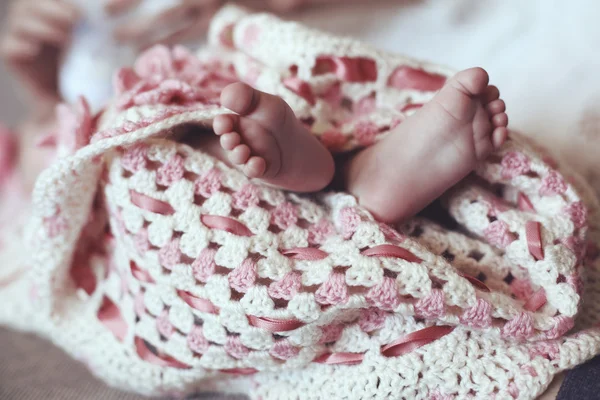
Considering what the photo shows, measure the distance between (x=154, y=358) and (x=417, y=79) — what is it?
1.46 ft

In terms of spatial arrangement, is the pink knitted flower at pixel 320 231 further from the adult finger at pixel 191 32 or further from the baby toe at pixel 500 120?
the adult finger at pixel 191 32

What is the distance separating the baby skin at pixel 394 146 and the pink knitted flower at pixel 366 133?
31 mm

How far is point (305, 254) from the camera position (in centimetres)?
50

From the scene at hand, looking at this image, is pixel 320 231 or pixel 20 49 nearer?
pixel 320 231

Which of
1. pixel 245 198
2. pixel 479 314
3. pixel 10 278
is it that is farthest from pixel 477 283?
pixel 10 278

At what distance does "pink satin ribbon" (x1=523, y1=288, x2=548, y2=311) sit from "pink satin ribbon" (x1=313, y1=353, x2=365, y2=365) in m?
0.17

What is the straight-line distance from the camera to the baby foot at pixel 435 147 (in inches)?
19.7

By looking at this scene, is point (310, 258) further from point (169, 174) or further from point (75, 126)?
point (75, 126)

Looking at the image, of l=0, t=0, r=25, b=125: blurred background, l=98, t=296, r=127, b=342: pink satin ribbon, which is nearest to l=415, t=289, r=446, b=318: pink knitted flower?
l=98, t=296, r=127, b=342: pink satin ribbon

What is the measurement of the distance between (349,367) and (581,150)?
447mm

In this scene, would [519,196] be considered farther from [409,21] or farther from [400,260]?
[409,21]

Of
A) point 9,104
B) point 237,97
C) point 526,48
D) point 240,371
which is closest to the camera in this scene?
point 237,97

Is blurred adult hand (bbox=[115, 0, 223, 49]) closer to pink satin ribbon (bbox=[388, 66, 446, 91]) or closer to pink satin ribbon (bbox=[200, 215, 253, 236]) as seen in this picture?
pink satin ribbon (bbox=[388, 66, 446, 91])

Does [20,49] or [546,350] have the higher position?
[546,350]
